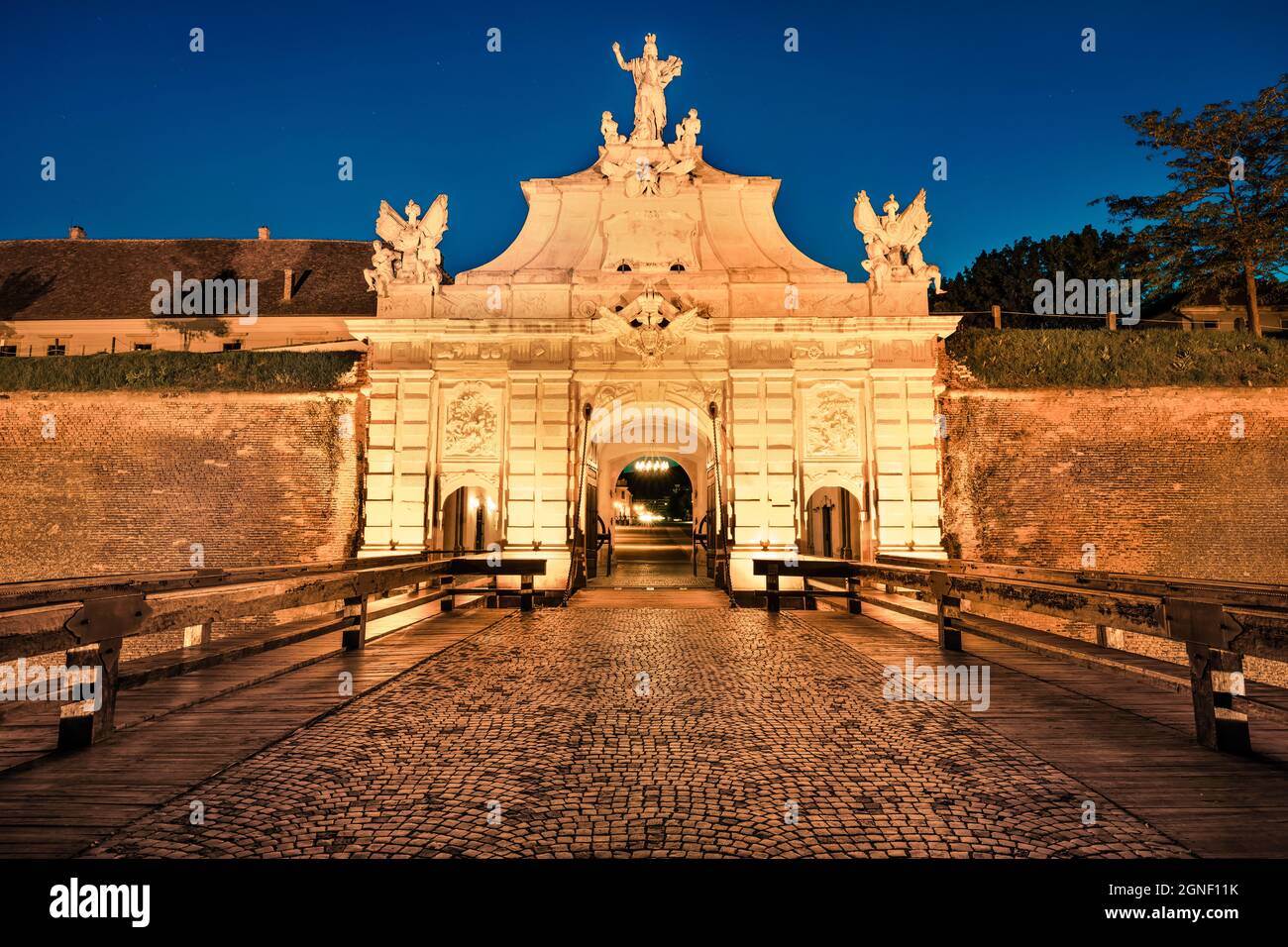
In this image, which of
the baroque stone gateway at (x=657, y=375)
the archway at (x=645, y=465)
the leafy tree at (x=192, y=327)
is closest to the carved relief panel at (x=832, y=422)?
the baroque stone gateway at (x=657, y=375)

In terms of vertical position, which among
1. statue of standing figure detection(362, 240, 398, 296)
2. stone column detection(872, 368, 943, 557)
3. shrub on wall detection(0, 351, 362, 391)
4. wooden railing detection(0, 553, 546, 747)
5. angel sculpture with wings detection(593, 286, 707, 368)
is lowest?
wooden railing detection(0, 553, 546, 747)

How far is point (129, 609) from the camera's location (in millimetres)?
4543

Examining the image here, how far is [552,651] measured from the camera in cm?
830

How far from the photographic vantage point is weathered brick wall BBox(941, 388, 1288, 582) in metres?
16.6

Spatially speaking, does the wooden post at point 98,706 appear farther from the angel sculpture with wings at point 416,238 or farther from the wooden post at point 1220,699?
the angel sculpture with wings at point 416,238

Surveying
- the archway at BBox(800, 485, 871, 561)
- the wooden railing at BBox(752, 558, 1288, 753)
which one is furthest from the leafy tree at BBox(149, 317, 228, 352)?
the wooden railing at BBox(752, 558, 1288, 753)

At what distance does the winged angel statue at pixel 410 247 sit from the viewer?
1700 cm

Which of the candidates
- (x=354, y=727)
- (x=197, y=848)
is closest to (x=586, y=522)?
(x=354, y=727)

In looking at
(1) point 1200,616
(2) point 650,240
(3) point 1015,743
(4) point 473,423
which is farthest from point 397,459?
(1) point 1200,616

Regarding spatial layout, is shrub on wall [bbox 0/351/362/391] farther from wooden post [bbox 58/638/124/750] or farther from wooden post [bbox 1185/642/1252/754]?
wooden post [bbox 1185/642/1252/754]

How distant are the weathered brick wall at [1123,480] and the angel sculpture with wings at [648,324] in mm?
7255

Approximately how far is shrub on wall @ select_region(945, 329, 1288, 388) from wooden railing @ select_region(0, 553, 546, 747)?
1596cm
